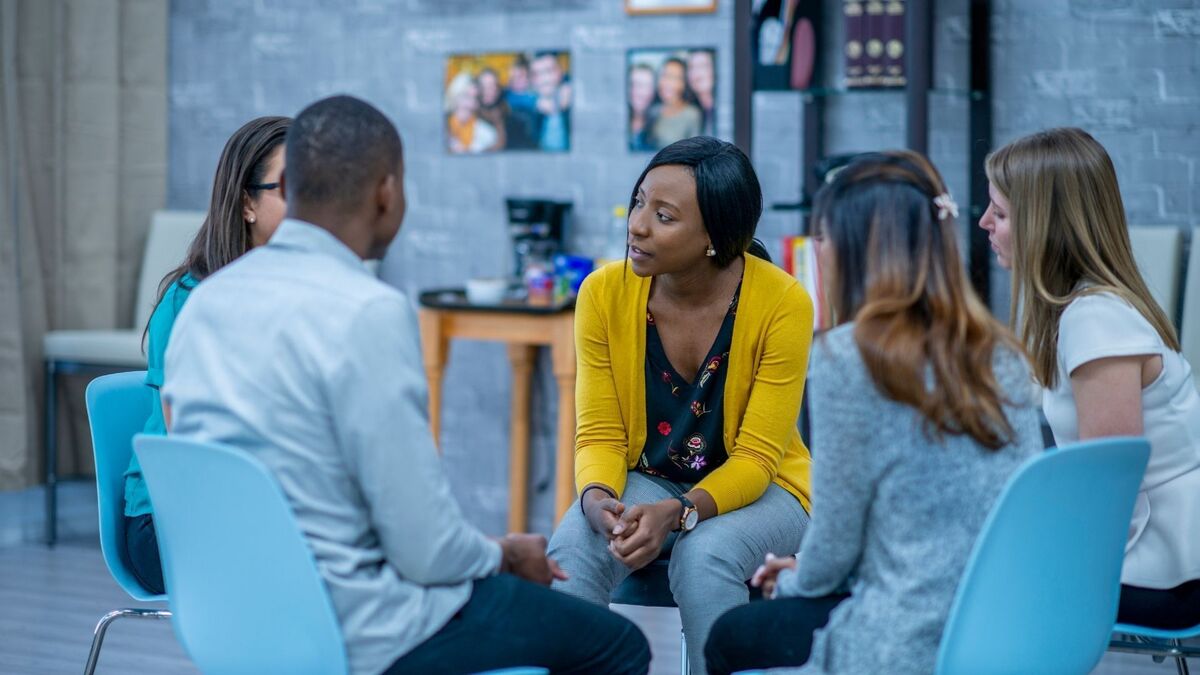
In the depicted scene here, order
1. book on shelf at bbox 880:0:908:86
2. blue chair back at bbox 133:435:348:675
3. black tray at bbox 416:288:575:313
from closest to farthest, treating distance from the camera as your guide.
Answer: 1. blue chair back at bbox 133:435:348:675
2. book on shelf at bbox 880:0:908:86
3. black tray at bbox 416:288:575:313

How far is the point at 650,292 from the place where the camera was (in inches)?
89.7

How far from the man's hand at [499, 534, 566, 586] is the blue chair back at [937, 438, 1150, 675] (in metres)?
0.50

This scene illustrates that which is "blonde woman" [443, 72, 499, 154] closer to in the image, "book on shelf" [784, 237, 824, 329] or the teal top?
"book on shelf" [784, 237, 824, 329]

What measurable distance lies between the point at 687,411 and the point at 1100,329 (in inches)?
25.9

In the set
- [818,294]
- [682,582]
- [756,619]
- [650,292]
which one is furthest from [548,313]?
[756,619]

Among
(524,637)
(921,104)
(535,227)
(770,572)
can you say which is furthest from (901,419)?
(535,227)

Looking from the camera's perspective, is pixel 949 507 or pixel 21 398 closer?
pixel 949 507

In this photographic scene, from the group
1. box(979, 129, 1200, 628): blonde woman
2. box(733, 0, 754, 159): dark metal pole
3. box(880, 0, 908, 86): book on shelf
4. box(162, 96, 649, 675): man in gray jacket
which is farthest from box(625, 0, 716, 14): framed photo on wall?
box(162, 96, 649, 675): man in gray jacket

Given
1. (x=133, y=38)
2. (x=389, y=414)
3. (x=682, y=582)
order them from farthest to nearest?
(x=133, y=38) < (x=682, y=582) < (x=389, y=414)

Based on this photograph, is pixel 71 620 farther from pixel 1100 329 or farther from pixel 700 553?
pixel 1100 329

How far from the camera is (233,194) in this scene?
2223 millimetres

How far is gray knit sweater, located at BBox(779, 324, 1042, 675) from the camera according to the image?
1471mm

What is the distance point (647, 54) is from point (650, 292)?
2079mm

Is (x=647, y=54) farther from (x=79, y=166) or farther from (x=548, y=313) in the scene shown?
(x=79, y=166)
